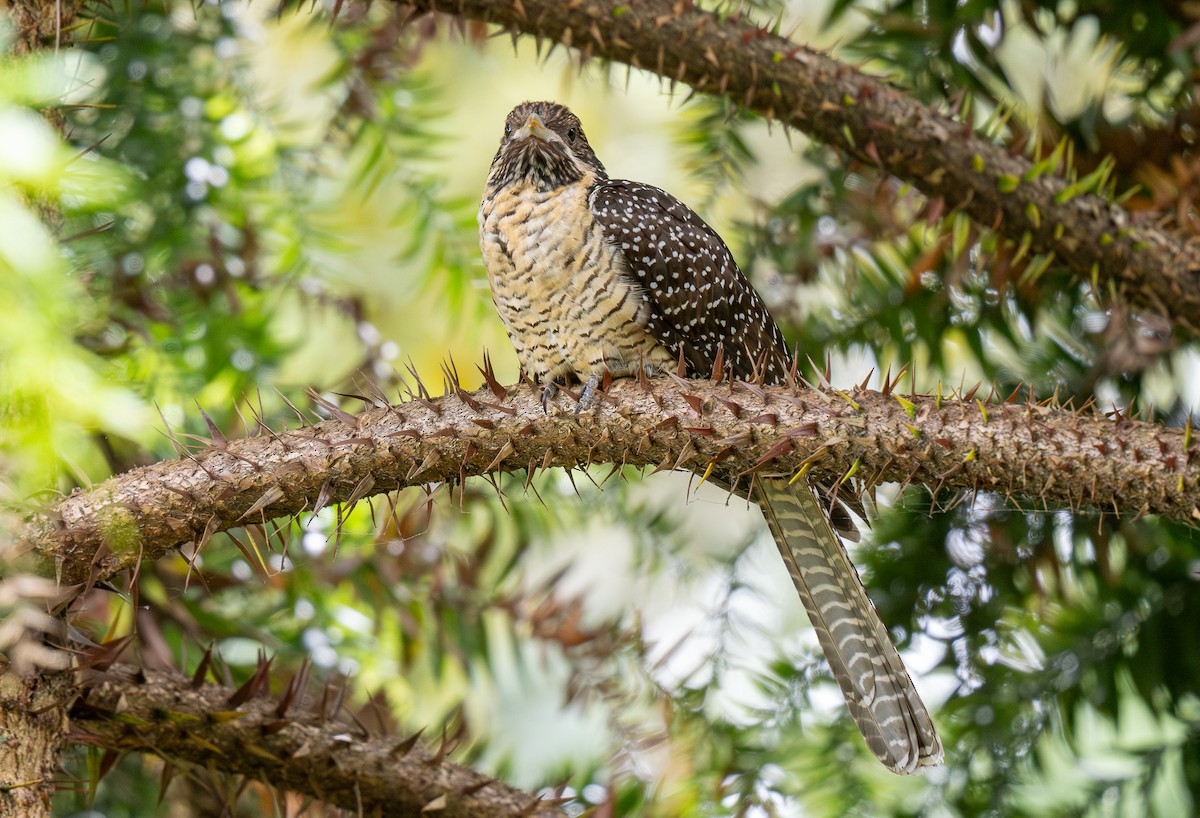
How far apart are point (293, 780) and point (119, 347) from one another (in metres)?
1.38

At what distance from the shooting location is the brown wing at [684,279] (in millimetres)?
3553

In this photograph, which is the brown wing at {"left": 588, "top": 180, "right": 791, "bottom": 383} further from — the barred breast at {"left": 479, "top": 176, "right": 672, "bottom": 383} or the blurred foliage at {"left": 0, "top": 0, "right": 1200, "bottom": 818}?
the blurred foliage at {"left": 0, "top": 0, "right": 1200, "bottom": 818}

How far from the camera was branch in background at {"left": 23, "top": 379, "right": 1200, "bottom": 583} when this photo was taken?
83.7 inches

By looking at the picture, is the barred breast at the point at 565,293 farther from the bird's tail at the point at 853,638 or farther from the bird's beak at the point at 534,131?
the bird's tail at the point at 853,638

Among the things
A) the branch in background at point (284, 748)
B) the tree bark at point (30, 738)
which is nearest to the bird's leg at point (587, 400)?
the branch in background at point (284, 748)

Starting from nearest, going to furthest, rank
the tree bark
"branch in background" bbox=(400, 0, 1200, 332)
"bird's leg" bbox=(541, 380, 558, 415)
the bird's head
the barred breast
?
the tree bark < "bird's leg" bbox=(541, 380, 558, 415) < "branch in background" bbox=(400, 0, 1200, 332) < the barred breast < the bird's head

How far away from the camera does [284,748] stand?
245 centimetres

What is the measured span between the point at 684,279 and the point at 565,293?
36 centimetres

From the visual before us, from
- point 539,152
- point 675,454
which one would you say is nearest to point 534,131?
point 539,152

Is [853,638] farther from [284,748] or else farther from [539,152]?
[539,152]

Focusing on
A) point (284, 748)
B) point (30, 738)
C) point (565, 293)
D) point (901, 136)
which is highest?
point (901, 136)

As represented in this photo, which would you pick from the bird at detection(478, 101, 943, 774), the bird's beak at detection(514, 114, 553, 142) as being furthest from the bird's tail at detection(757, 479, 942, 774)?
the bird's beak at detection(514, 114, 553, 142)

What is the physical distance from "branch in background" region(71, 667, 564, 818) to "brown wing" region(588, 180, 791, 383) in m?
1.44

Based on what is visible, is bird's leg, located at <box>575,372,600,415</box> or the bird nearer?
bird's leg, located at <box>575,372,600,415</box>
